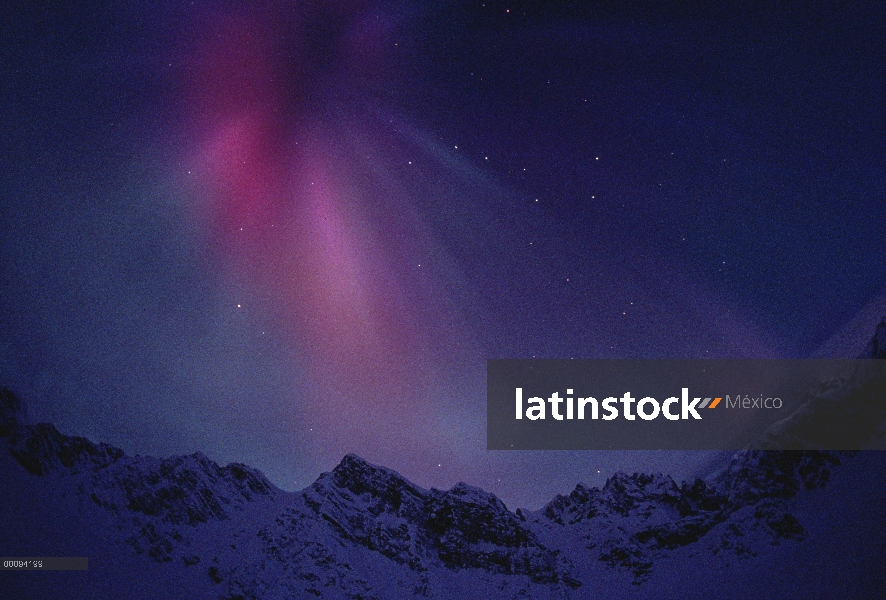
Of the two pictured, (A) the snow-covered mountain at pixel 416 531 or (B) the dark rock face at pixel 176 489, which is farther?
(B) the dark rock face at pixel 176 489

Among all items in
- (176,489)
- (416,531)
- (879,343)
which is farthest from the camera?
(416,531)

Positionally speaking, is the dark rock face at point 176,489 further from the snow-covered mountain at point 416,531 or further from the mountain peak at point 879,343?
the mountain peak at point 879,343

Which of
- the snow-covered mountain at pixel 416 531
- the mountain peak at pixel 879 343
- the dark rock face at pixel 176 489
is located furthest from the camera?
the mountain peak at pixel 879 343

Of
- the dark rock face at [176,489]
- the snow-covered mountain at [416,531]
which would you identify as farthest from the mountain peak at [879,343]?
the dark rock face at [176,489]

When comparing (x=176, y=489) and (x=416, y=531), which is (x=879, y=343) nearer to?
(x=416, y=531)

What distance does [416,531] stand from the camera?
4719 inches

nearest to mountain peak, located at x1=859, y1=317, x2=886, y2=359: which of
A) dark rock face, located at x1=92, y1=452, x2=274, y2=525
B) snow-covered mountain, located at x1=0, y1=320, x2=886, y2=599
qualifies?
snow-covered mountain, located at x1=0, y1=320, x2=886, y2=599

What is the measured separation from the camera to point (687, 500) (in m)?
135

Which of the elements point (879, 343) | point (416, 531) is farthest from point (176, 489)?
point (879, 343)

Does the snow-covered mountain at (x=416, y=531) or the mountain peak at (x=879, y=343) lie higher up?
the mountain peak at (x=879, y=343)

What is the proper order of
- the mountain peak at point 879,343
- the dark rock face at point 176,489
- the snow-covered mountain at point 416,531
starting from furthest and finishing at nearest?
1. the mountain peak at point 879,343
2. the dark rock face at point 176,489
3. the snow-covered mountain at point 416,531

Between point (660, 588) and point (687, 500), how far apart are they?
130 feet

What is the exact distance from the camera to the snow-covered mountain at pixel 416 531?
258 feet

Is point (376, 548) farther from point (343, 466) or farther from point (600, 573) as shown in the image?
point (600, 573)
